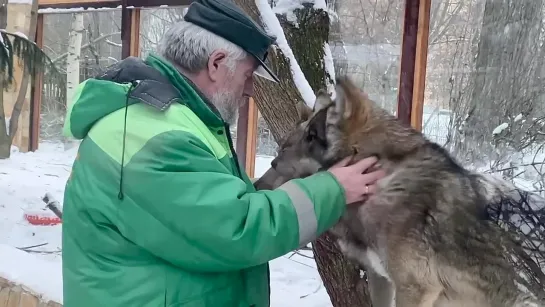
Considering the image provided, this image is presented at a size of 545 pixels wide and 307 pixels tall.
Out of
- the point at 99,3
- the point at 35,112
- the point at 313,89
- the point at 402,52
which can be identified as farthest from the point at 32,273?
the point at 35,112

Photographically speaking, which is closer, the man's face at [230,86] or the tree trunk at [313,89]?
the man's face at [230,86]

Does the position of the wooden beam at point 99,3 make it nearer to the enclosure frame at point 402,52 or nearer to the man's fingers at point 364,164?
the enclosure frame at point 402,52

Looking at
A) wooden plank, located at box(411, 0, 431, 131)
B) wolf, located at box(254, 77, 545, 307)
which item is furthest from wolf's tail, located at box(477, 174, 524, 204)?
wooden plank, located at box(411, 0, 431, 131)

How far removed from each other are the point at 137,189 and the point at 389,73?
16.2 feet

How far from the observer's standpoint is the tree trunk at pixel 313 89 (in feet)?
10.5

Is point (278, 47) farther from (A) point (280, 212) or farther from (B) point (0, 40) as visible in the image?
(B) point (0, 40)

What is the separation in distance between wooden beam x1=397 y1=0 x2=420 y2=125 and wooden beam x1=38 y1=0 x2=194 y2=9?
2643 mm

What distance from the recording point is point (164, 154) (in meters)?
1.75

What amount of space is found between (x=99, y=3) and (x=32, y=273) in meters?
5.15

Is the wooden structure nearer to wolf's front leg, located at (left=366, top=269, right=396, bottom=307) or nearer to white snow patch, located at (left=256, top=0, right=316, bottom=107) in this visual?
white snow patch, located at (left=256, top=0, right=316, bottom=107)

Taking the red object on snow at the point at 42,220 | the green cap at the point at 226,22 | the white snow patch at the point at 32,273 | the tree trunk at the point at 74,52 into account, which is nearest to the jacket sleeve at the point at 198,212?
the green cap at the point at 226,22

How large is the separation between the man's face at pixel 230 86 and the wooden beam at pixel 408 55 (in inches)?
168

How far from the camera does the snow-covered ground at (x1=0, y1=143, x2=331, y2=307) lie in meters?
5.39

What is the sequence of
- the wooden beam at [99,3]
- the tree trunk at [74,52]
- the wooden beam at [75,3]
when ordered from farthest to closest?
the tree trunk at [74,52], the wooden beam at [75,3], the wooden beam at [99,3]
